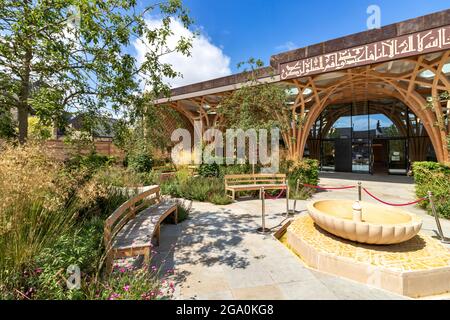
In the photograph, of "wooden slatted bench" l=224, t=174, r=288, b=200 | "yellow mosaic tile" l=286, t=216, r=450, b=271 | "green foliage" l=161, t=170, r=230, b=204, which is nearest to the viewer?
"yellow mosaic tile" l=286, t=216, r=450, b=271

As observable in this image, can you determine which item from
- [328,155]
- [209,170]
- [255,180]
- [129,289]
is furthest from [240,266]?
[328,155]

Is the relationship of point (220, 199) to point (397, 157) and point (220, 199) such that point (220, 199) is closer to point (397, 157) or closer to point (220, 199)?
point (220, 199)

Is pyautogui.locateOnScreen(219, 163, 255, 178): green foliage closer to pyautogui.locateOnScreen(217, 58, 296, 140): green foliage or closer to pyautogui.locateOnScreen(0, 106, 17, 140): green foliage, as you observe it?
pyautogui.locateOnScreen(217, 58, 296, 140): green foliage

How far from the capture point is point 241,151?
967cm

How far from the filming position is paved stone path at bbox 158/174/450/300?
2553 millimetres

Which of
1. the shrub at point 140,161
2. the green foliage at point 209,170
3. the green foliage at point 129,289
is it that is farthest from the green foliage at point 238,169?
the green foliage at point 129,289

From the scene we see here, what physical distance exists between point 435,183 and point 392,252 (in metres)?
4.68

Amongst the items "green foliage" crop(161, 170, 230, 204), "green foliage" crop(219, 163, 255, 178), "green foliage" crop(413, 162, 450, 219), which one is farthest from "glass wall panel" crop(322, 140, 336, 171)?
"green foliage" crop(161, 170, 230, 204)

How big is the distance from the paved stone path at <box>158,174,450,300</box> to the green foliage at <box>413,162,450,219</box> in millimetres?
543

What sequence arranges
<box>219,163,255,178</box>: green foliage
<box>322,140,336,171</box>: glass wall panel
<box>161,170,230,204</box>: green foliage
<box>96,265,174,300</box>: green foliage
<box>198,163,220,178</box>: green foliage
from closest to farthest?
<box>96,265,174,300</box>: green foliage
<box>161,170,230,204</box>: green foliage
<box>219,163,255,178</box>: green foliage
<box>198,163,220,178</box>: green foliage
<box>322,140,336,171</box>: glass wall panel

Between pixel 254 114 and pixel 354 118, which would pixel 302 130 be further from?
pixel 354 118

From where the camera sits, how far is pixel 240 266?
320cm

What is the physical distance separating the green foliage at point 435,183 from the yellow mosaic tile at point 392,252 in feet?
9.13
